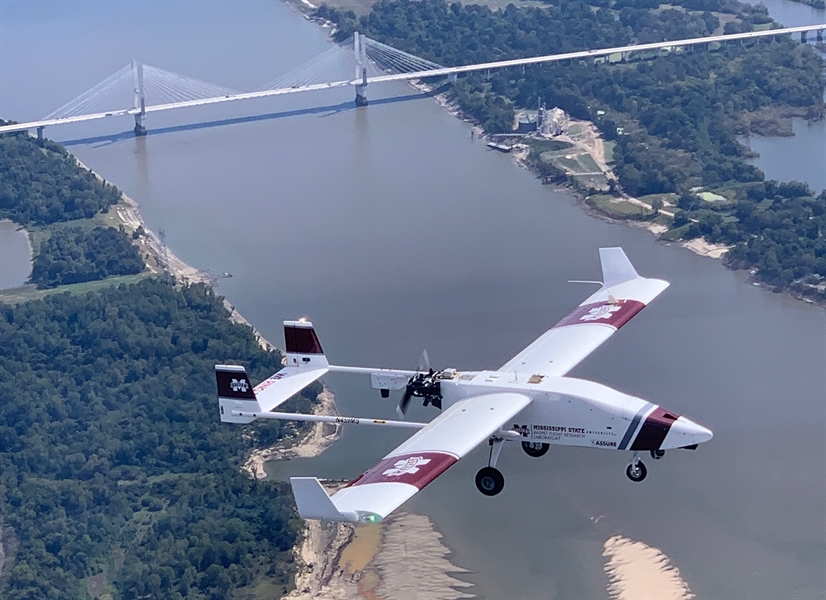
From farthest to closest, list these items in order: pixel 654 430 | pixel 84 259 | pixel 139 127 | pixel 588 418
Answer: pixel 139 127, pixel 84 259, pixel 588 418, pixel 654 430

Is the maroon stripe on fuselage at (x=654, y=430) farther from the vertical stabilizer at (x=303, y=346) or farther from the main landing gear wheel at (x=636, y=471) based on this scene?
the vertical stabilizer at (x=303, y=346)

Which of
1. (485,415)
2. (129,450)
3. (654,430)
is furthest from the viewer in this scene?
(129,450)

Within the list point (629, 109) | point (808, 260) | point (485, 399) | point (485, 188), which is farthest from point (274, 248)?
point (485, 399)

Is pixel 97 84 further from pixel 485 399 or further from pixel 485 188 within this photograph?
pixel 485 399

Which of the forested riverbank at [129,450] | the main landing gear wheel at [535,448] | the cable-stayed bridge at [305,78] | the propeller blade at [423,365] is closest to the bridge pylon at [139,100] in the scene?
the cable-stayed bridge at [305,78]

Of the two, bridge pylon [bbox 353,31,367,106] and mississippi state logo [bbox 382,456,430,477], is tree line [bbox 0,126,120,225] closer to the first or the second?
bridge pylon [bbox 353,31,367,106]

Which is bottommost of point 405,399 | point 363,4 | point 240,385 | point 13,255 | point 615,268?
point 13,255

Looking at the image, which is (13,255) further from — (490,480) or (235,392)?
(490,480)

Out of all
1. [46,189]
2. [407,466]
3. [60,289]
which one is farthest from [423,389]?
[46,189]
